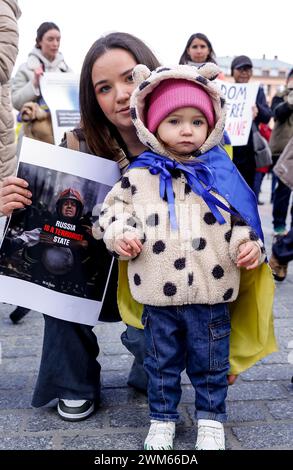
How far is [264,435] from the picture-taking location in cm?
214

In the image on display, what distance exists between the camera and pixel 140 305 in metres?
2.21

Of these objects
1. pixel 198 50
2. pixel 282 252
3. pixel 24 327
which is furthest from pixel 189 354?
pixel 198 50

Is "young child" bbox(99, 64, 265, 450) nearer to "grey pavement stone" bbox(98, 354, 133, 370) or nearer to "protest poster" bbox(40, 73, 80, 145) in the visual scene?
"grey pavement stone" bbox(98, 354, 133, 370)

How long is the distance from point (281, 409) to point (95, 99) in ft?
4.51

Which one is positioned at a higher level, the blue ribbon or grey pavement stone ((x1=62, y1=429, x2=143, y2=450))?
the blue ribbon

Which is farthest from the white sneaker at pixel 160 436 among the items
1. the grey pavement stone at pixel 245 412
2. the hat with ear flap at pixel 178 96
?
the hat with ear flap at pixel 178 96

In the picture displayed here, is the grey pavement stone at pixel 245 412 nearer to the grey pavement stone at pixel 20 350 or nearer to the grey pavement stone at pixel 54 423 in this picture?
the grey pavement stone at pixel 54 423

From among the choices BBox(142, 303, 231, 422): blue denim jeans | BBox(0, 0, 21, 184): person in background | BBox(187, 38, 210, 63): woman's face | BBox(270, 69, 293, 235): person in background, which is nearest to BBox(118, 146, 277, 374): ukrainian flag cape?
BBox(142, 303, 231, 422): blue denim jeans

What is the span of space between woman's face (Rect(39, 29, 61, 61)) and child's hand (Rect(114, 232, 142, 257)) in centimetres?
337

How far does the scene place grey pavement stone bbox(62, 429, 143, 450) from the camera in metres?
2.06

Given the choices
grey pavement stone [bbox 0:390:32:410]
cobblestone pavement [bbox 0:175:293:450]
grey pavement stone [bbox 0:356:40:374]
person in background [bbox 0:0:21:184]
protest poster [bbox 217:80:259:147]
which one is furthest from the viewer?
protest poster [bbox 217:80:259:147]

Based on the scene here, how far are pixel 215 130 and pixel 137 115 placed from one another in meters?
0.26

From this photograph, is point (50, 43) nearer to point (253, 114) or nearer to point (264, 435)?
point (253, 114)
